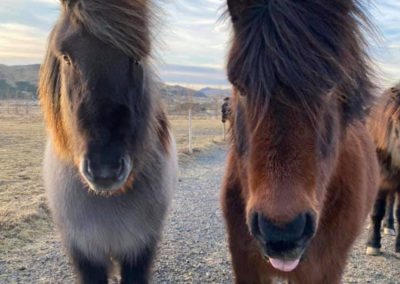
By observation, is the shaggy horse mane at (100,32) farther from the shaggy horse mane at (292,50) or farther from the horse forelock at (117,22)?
the shaggy horse mane at (292,50)

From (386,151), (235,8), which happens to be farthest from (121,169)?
(386,151)

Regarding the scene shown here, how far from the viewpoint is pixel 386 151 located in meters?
5.21

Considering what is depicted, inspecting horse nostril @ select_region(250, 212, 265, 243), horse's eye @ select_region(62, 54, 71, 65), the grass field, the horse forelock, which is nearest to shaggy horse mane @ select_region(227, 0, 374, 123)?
horse nostril @ select_region(250, 212, 265, 243)

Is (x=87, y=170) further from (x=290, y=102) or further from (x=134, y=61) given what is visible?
(x=290, y=102)

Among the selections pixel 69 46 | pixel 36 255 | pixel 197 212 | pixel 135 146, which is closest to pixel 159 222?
pixel 135 146

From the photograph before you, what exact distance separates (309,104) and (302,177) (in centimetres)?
35

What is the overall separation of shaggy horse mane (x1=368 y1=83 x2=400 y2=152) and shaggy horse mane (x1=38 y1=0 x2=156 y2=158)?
354cm

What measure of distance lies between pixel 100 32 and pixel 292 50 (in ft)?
4.57

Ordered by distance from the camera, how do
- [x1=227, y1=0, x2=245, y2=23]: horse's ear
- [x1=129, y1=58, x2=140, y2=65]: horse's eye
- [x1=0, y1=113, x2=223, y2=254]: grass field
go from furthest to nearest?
[x1=0, y1=113, x2=223, y2=254]: grass field
[x1=129, y1=58, x2=140, y2=65]: horse's eye
[x1=227, y1=0, x2=245, y2=23]: horse's ear

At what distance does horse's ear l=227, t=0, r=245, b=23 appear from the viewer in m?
2.07

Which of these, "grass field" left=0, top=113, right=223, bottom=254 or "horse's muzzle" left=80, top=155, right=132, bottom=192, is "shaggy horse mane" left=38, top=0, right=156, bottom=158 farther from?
"grass field" left=0, top=113, right=223, bottom=254

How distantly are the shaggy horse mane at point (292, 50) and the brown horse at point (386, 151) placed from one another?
3413 millimetres

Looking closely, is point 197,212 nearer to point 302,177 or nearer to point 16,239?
point 16,239

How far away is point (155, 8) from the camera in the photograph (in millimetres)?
3160
